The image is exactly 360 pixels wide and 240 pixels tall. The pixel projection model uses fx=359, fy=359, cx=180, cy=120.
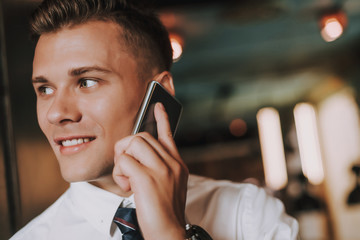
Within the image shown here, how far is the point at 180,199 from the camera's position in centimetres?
92

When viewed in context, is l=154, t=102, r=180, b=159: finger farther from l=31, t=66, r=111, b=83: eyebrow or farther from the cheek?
the cheek

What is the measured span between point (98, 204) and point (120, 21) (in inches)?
24.4

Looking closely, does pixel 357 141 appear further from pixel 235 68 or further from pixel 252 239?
pixel 252 239

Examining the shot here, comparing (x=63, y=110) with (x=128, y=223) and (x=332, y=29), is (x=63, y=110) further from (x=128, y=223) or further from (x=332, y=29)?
(x=332, y=29)

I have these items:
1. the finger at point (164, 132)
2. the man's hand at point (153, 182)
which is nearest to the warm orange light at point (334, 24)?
the finger at point (164, 132)

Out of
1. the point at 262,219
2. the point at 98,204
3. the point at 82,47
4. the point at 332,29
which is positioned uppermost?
the point at 332,29

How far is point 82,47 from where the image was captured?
108cm

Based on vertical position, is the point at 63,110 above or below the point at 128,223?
above

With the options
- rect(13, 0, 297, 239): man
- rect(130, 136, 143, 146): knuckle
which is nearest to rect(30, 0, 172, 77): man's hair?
rect(13, 0, 297, 239): man

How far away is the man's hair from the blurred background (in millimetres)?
219

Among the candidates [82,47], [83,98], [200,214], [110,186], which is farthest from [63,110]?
[200,214]

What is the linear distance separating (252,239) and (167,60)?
749mm

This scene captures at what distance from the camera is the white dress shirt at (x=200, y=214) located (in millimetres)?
1131

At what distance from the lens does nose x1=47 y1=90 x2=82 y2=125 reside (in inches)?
39.3
